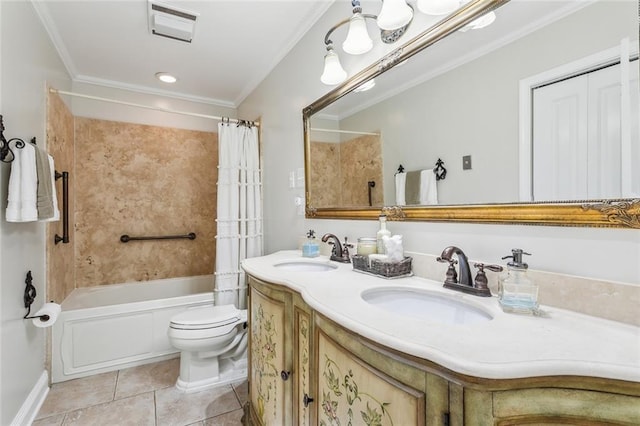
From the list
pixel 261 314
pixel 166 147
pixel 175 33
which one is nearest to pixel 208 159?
pixel 166 147

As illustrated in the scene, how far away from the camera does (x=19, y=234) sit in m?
1.61

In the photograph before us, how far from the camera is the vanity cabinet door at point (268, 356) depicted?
1.15 metres

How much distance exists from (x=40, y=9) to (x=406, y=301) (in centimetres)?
275

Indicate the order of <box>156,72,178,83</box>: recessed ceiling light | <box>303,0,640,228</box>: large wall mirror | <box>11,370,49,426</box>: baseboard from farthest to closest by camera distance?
<box>156,72,178,83</box>: recessed ceiling light < <box>11,370,49,426</box>: baseboard < <box>303,0,640,228</box>: large wall mirror

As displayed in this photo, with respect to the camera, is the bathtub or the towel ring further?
the bathtub

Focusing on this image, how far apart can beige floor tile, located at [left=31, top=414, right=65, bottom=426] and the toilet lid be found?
2.44 ft

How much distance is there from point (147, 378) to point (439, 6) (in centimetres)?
281

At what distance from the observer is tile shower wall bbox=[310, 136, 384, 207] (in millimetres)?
1464

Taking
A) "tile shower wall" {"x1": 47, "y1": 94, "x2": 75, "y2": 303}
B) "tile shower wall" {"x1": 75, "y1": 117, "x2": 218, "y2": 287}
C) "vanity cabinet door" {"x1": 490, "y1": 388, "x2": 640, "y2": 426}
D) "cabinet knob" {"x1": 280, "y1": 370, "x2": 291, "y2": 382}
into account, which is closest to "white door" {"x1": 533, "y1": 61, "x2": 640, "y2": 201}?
"vanity cabinet door" {"x1": 490, "y1": 388, "x2": 640, "y2": 426}

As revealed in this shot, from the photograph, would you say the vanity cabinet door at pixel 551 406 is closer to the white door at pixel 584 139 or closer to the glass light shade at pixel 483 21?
the white door at pixel 584 139

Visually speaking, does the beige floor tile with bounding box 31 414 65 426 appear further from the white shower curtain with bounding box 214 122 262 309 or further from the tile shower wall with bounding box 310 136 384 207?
the tile shower wall with bounding box 310 136 384 207

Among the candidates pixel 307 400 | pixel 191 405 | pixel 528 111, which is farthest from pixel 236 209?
pixel 528 111

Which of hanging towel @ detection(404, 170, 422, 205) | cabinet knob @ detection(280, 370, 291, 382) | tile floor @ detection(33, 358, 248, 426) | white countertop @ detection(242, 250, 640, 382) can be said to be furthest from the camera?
tile floor @ detection(33, 358, 248, 426)

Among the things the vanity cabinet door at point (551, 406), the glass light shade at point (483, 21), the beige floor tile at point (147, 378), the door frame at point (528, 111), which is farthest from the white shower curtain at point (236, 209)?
the vanity cabinet door at point (551, 406)
